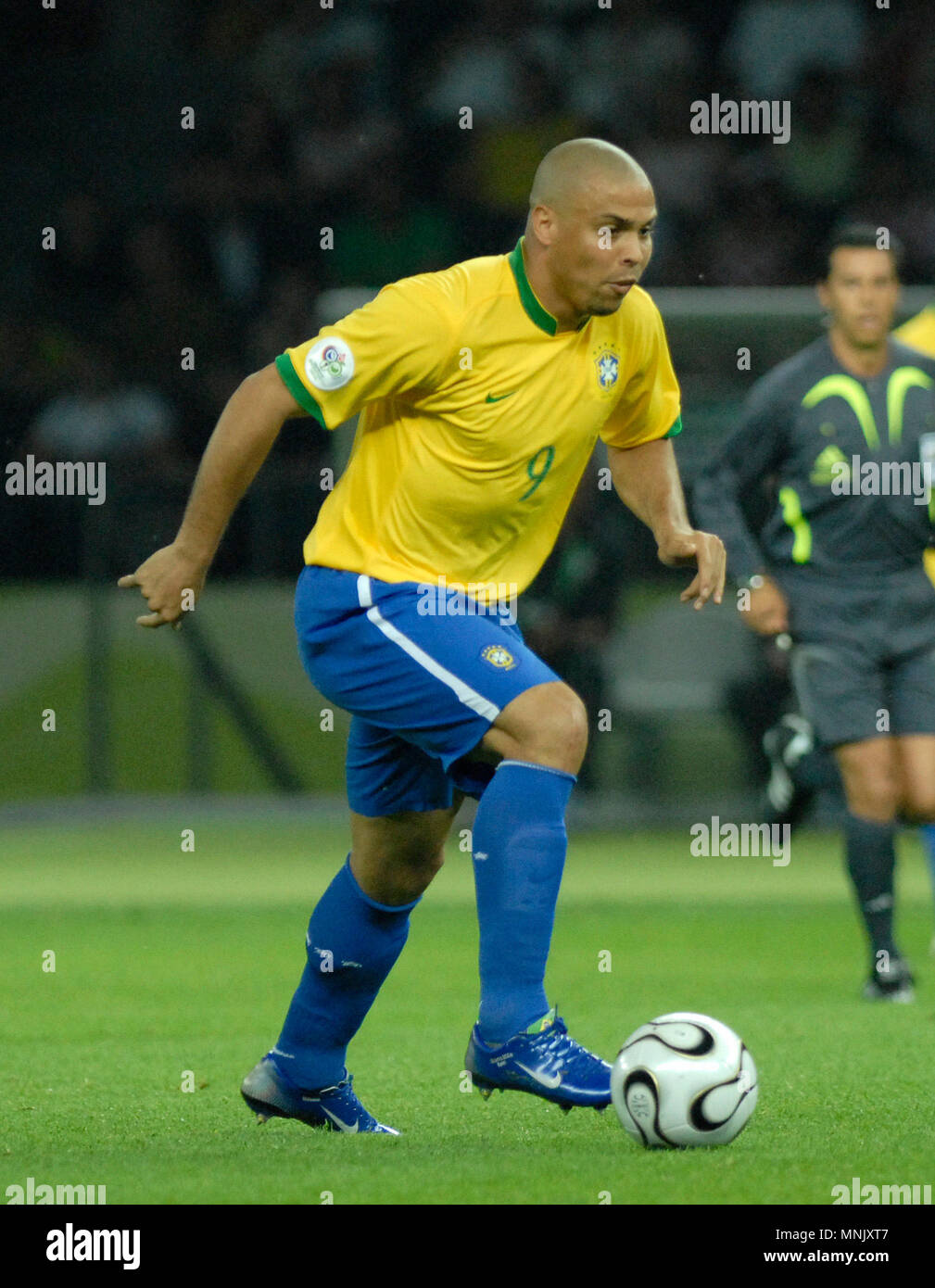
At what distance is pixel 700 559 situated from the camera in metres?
4.45

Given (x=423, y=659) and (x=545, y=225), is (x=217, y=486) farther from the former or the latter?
(x=545, y=225)

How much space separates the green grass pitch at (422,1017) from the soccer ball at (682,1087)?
5 centimetres

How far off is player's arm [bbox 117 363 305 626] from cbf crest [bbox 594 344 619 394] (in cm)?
66

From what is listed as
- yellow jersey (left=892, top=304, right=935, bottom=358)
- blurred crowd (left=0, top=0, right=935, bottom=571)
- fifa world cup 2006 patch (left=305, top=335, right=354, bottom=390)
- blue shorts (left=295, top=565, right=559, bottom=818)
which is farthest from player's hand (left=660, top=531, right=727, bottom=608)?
blurred crowd (left=0, top=0, right=935, bottom=571)

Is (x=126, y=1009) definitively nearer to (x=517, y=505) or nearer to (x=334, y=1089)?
(x=334, y=1089)

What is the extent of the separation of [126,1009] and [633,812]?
515cm

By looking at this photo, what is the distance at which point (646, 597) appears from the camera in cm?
1156

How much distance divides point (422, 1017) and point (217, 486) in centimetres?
267

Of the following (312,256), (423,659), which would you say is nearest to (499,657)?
(423,659)

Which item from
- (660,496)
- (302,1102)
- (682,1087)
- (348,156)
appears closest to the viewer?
(682,1087)

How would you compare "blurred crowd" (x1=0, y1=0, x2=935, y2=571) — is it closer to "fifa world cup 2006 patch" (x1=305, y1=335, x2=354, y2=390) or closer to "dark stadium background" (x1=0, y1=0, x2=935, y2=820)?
"dark stadium background" (x1=0, y1=0, x2=935, y2=820)

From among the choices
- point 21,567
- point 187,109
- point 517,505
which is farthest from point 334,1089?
point 187,109

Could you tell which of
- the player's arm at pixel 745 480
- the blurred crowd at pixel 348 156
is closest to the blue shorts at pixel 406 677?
the player's arm at pixel 745 480

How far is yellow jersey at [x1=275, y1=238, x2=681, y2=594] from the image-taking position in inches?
165
